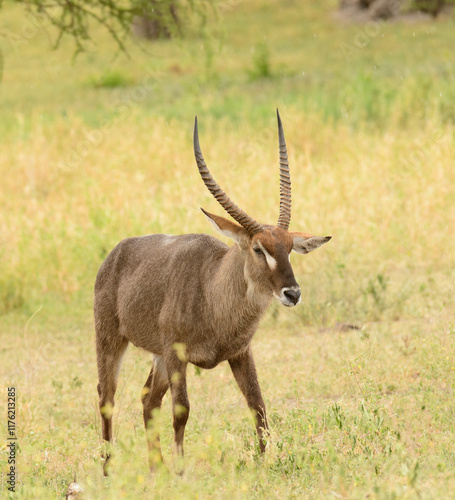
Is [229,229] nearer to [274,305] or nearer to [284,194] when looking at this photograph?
[284,194]

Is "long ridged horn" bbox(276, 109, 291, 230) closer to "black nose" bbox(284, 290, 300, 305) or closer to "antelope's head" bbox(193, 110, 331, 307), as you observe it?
"antelope's head" bbox(193, 110, 331, 307)

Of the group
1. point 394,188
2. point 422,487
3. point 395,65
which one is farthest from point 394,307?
point 395,65

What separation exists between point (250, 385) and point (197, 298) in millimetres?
676

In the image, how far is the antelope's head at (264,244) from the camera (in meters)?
5.17

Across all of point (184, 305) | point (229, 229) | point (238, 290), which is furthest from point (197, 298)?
point (229, 229)

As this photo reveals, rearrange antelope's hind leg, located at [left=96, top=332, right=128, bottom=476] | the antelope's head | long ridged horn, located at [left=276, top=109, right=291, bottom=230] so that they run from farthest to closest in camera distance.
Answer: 1. antelope's hind leg, located at [left=96, top=332, right=128, bottom=476]
2. long ridged horn, located at [left=276, top=109, right=291, bottom=230]
3. the antelope's head

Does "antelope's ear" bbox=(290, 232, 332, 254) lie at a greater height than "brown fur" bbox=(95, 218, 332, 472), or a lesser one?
greater

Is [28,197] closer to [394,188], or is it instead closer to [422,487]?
[394,188]

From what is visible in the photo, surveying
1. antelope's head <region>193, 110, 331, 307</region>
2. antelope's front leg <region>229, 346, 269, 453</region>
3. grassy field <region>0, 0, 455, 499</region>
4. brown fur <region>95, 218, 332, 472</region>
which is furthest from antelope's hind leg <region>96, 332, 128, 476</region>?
antelope's head <region>193, 110, 331, 307</region>

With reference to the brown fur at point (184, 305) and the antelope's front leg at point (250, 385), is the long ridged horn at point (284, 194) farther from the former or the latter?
the antelope's front leg at point (250, 385)

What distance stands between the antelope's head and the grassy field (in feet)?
3.03

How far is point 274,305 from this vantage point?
990cm

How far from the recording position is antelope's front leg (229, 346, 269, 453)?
18.7 feet

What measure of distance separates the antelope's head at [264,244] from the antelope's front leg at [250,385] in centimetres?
64
